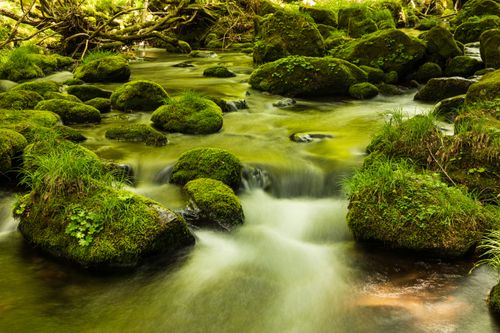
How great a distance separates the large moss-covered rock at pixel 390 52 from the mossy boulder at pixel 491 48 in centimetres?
155

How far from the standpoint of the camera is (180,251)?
4746 mm

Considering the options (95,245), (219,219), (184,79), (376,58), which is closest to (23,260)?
(95,245)

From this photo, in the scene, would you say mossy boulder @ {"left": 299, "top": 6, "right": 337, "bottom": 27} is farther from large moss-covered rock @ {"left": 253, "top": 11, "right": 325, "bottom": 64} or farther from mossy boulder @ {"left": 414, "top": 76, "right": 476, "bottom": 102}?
mossy boulder @ {"left": 414, "top": 76, "right": 476, "bottom": 102}

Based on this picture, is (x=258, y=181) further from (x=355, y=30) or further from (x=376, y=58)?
(x=355, y=30)

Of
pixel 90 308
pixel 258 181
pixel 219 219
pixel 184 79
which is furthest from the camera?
pixel 184 79

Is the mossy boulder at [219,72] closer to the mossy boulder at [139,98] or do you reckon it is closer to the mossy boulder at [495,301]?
the mossy boulder at [139,98]

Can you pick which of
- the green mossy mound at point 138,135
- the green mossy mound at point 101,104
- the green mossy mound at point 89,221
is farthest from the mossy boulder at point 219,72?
the green mossy mound at point 89,221

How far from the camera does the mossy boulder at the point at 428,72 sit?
12.5 m

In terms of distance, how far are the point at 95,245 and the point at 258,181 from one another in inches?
108

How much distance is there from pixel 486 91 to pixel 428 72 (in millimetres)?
5770

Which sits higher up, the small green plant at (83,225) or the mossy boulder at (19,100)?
the mossy boulder at (19,100)

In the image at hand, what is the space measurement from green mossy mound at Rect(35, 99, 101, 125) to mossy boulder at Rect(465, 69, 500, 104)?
688cm

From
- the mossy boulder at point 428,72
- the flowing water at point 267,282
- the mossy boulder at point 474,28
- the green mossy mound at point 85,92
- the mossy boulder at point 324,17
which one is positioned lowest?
the flowing water at point 267,282

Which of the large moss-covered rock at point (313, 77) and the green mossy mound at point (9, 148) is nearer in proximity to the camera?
the green mossy mound at point (9, 148)
